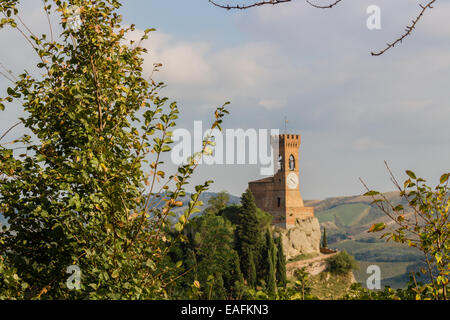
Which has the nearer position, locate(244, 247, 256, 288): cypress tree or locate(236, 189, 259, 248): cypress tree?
locate(244, 247, 256, 288): cypress tree

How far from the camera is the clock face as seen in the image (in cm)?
7081

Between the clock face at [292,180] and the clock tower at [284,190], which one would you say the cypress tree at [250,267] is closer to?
the clock tower at [284,190]

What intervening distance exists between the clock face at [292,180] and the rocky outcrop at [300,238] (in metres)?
5.52

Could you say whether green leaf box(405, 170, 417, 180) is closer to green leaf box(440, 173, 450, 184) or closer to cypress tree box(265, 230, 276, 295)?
green leaf box(440, 173, 450, 184)

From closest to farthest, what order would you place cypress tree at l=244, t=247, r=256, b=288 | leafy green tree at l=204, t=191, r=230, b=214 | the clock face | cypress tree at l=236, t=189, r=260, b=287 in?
cypress tree at l=244, t=247, r=256, b=288
cypress tree at l=236, t=189, r=260, b=287
leafy green tree at l=204, t=191, r=230, b=214
the clock face

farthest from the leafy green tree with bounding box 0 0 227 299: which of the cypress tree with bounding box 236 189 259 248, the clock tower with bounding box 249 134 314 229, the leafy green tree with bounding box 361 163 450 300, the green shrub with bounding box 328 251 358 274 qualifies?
the clock tower with bounding box 249 134 314 229

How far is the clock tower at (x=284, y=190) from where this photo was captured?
226 ft

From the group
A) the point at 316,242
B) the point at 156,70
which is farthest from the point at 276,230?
the point at 156,70

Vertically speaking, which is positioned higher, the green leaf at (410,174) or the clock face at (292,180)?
the clock face at (292,180)

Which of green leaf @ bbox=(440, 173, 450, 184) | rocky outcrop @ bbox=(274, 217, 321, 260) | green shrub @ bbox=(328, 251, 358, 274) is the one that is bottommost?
green shrub @ bbox=(328, 251, 358, 274)

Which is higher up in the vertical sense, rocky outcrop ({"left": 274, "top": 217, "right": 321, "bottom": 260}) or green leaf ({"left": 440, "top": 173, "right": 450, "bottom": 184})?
green leaf ({"left": 440, "top": 173, "right": 450, "bottom": 184})

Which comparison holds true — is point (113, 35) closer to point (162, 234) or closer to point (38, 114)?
point (38, 114)

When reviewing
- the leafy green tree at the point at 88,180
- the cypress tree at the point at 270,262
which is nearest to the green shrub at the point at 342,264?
the cypress tree at the point at 270,262
